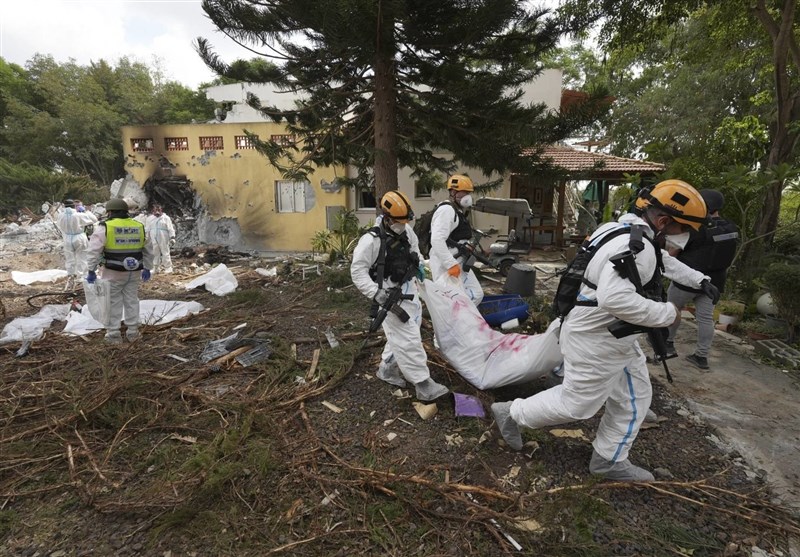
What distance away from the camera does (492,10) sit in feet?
15.4

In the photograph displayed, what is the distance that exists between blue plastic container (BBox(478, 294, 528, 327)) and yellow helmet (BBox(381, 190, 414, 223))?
170 centimetres

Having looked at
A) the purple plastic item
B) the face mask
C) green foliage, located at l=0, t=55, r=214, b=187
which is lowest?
the purple plastic item

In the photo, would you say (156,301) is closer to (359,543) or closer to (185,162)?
(359,543)

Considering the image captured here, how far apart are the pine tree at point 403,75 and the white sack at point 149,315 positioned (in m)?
2.56

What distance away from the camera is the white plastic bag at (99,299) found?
14.4ft

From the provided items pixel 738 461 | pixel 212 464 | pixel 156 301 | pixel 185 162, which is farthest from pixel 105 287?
pixel 185 162

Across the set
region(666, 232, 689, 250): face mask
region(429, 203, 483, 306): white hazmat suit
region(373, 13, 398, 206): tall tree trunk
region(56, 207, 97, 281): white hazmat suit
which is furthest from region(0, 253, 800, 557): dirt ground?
region(56, 207, 97, 281): white hazmat suit

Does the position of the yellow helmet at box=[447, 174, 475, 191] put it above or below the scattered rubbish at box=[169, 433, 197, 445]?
above

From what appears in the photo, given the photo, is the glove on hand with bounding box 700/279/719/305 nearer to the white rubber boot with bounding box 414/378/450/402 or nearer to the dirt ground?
the dirt ground

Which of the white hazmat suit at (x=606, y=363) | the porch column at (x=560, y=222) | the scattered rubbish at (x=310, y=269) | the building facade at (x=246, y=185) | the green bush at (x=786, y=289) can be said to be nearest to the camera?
the white hazmat suit at (x=606, y=363)

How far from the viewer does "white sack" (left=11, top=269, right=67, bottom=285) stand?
26.6 ft

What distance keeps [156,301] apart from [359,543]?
530cm

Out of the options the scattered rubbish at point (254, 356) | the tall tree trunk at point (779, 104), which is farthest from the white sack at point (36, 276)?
the tall tree trunk at point (779, 104)

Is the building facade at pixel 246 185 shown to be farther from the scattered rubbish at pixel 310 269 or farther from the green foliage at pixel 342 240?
the scattered rubbish at pixel 310 269
